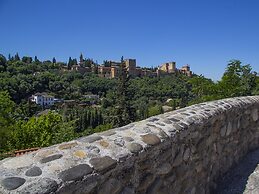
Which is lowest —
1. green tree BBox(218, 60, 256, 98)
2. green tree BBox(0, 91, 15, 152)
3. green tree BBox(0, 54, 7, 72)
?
green tree BBox(0, 91, 15, 152)

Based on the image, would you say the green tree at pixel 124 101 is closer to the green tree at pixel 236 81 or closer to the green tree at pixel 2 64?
the green tree at pixel 236 81

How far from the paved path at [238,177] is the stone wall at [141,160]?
111mm

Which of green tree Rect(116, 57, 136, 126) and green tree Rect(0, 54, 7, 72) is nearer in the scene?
green tree Rect(116, 57, 136, 126)

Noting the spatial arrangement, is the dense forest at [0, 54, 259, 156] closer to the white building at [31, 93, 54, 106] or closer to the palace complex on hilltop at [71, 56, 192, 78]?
the white building at [31, 93, 54, 106]

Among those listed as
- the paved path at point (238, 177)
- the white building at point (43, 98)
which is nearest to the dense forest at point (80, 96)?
the white building at point (43, 98)

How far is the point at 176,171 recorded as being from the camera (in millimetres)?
2580

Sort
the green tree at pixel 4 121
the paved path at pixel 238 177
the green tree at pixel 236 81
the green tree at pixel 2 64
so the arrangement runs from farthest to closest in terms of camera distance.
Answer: the green tree at pixel 2 64 → the green tree at pixel 4 121 → the green tree at pixel 236 81 → the paved path at pixel 238 177

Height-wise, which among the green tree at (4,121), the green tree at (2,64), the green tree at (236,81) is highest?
the green tree at (2,64)

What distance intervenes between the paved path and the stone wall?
11 centimetres

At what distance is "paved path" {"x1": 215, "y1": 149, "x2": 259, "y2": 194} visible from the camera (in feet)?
11.3

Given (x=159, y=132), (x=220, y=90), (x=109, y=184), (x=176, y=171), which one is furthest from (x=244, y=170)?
(x=220, y=90)

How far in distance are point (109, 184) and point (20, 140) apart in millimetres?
17454

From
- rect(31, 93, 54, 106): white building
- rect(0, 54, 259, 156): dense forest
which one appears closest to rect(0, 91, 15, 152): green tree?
rect(0, 54, 259, 156): dense forest

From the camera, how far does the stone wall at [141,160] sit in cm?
147
